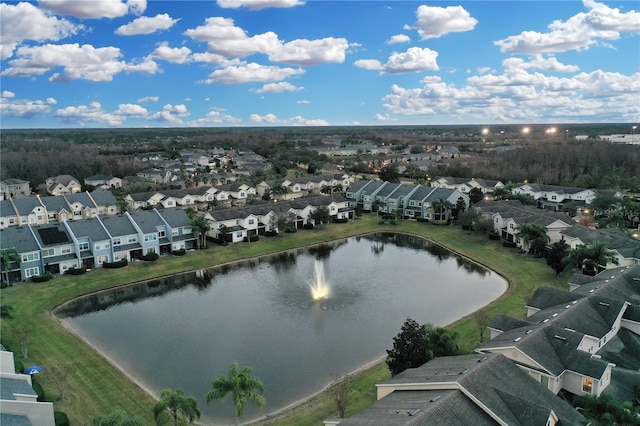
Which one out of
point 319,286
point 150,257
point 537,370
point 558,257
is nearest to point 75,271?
point 150,257

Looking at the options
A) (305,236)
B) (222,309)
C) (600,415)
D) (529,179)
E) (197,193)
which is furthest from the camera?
(529,179)

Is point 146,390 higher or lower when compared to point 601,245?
lower

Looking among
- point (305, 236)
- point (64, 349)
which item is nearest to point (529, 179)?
point (305, 236)

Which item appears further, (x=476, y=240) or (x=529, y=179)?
(x=529, y=179)

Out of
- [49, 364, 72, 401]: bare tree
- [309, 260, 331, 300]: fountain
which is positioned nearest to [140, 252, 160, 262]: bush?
[309, 260, 331, 300]: fountain

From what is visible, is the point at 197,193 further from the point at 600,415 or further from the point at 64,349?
the point at 600,415

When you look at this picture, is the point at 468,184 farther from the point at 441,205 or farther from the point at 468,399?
the point at 468,399
